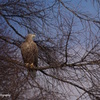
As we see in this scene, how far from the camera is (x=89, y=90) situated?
4.00 meters

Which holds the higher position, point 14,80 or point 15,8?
point 15,8

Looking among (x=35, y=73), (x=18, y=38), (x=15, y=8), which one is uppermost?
(x=15, y=8)

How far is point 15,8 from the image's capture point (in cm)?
607

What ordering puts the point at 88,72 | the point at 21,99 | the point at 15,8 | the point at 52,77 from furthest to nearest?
the point at 21,99 → the point at 15,8 → the point at 52,77 → the point at 88,72

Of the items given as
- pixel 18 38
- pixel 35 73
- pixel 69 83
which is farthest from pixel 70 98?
pixel 18 38

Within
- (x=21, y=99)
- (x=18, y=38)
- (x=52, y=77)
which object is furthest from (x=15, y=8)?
(x=21, y=99)

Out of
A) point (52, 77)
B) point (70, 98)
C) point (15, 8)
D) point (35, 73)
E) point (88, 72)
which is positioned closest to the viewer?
point (88, 72)

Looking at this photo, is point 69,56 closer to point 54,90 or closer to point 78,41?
point 78,41

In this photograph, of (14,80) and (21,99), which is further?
(21,99)

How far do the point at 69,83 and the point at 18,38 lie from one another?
2.78m

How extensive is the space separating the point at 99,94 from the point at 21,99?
18.5 feet

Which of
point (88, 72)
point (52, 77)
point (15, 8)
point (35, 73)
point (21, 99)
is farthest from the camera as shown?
point (21, 99)

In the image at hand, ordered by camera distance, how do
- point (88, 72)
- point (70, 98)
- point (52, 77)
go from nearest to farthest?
1. point (88, 72)
2. point (70, 98)
3. point (52, 77)

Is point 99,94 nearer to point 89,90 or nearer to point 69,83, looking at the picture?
point 89,90
